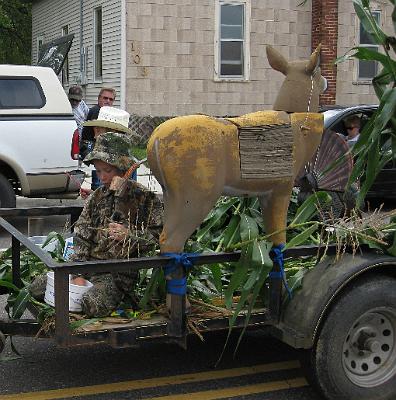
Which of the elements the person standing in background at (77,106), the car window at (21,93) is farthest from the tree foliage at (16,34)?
the car window at (21,93)

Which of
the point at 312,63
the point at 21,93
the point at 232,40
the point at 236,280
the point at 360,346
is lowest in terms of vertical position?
the point at 360,346

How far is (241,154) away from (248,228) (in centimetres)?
54

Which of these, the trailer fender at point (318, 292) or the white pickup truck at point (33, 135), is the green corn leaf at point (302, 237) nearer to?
the trailer fender at point (318, 292)

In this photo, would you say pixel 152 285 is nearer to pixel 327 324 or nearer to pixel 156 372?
pixel 156 372

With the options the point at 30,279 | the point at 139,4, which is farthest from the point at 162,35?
the point at 30,279

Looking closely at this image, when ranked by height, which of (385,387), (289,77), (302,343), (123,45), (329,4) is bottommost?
(385,387)

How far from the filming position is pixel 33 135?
991cm

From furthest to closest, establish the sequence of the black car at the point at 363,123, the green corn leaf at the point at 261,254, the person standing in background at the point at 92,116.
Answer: the black car at the point at 363,123 → the person standing in background at the point at 92,116 → the green corn leaf at the point at 261,254

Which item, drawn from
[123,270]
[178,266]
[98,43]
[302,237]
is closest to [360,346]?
[302,237]

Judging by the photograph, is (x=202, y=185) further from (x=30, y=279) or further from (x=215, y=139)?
(x=30, y=279)

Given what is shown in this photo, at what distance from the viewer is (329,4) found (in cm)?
1975

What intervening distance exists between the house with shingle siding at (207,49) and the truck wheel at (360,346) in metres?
14.7

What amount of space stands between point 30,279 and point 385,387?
90.7 inches

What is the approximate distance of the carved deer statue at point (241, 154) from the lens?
3902 mm
